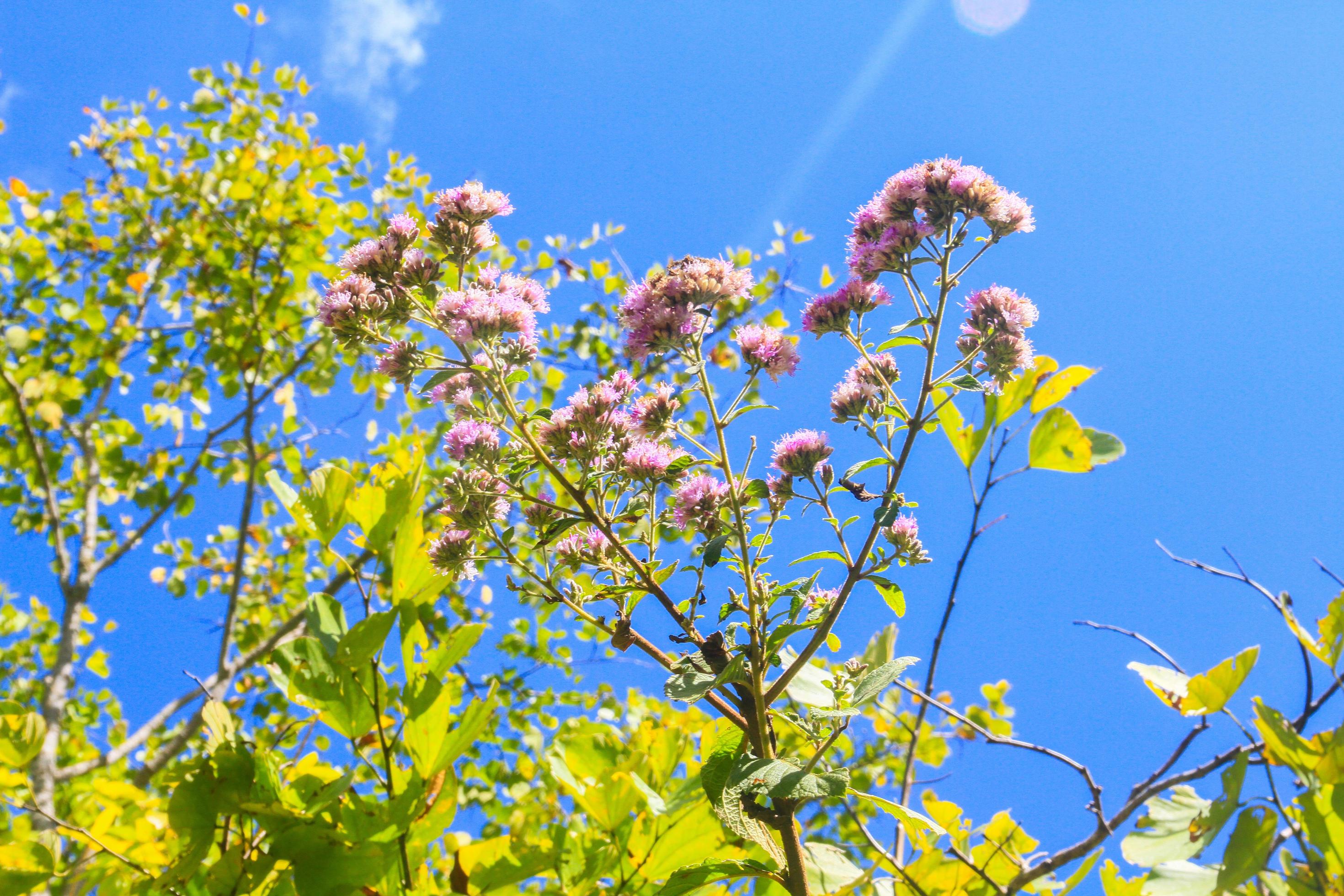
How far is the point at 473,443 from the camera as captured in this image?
1145 millimetres

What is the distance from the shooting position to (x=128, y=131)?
5.57 meters

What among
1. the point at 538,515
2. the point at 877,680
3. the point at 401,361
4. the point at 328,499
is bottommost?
the point at 877,680

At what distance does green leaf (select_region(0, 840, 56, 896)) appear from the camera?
0.79 meters

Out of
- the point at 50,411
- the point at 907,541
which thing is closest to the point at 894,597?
the point at 907,541

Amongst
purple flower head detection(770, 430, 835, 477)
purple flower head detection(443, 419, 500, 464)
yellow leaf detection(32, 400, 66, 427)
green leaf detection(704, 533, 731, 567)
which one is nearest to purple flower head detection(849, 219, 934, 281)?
purple flower head detection(770, 430, 835, 477)

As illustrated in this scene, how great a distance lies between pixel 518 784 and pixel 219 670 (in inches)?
69.0

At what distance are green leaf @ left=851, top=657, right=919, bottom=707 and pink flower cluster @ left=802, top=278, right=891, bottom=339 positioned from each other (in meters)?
0.54

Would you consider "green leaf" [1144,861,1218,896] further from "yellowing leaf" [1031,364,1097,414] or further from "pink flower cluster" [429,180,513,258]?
"pink flower cluster" [429,180,513,258]

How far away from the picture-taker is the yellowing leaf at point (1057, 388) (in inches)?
35.6

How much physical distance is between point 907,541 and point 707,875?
52 centimetres

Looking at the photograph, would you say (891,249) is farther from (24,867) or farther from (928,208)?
(24,867)

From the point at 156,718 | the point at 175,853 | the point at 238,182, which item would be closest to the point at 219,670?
the point at 156,718

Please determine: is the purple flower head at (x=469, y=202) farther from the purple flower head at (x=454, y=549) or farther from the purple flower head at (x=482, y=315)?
the purple flower head at (x=454, y=549)

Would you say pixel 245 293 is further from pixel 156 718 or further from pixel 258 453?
pixel 156 718
